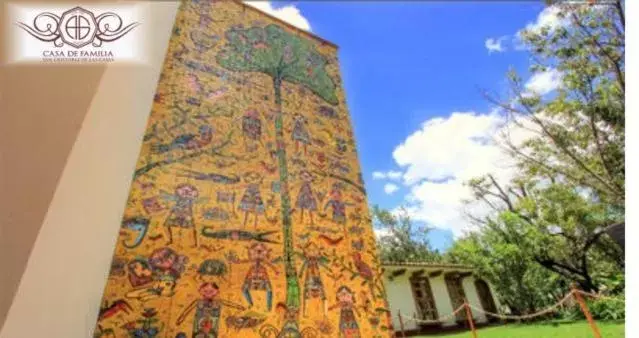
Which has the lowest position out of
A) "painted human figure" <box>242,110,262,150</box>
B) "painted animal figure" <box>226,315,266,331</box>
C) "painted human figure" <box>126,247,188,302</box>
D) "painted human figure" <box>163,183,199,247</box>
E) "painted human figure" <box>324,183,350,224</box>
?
"painted animal figure" <box>226,315,266,331</box>

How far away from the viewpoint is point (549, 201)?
10.1m

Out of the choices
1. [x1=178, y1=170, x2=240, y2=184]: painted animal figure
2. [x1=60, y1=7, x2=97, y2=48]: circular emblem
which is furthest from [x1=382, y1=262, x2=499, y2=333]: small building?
[x1=60, y1=7, x2=97, y2=48]: circular emblem

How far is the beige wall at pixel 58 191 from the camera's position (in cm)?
192

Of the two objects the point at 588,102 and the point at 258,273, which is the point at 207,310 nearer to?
the point at 258,273

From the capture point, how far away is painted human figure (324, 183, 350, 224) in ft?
11.8

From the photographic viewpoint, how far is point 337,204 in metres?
3.66

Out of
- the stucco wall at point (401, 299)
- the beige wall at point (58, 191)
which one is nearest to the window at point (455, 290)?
the stucco wall at point (401, 299)

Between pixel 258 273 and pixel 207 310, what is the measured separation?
47 centimetres

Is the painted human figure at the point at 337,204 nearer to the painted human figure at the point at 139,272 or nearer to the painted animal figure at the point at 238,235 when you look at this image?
the painted animal figure at the point at 238,235

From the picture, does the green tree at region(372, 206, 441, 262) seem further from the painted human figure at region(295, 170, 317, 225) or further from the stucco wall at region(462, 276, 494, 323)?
the painted human figure at region(295, 170, 317, 225)

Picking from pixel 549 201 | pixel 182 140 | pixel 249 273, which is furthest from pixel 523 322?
pixel 182 140

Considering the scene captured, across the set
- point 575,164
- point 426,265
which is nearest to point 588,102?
point 575,164
